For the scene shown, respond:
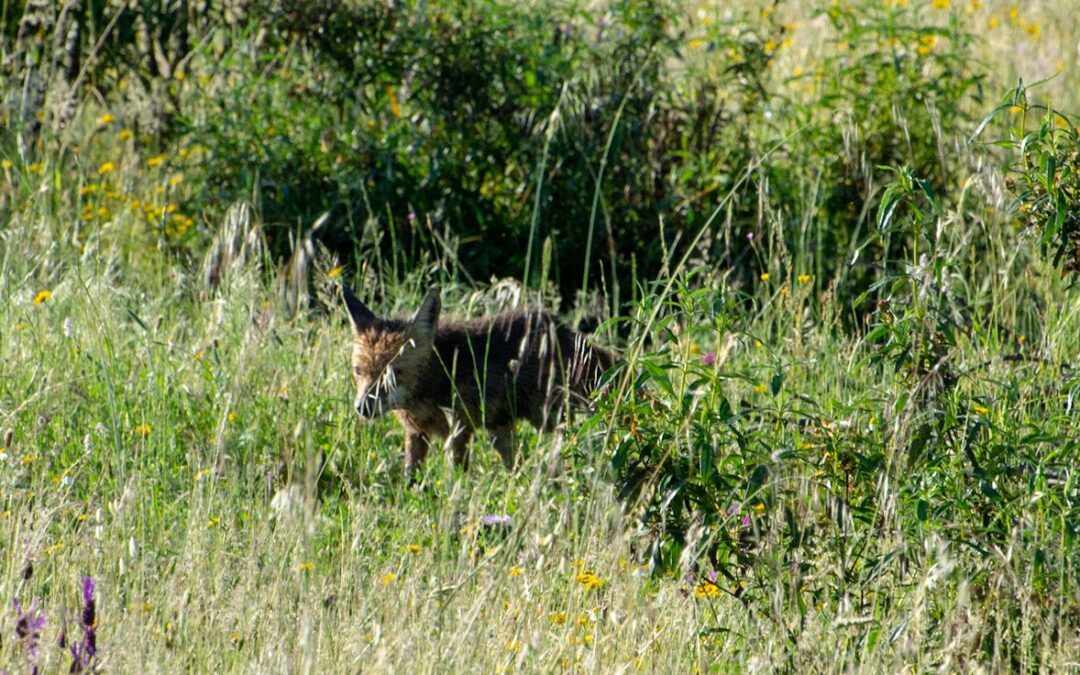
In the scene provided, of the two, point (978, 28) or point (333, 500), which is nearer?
point (333, 500)

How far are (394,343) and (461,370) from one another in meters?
0.41

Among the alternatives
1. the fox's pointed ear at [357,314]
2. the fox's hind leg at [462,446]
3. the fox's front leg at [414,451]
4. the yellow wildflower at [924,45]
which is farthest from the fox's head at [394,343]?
the yellow wildflower at [924,45]

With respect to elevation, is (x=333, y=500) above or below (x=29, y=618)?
below

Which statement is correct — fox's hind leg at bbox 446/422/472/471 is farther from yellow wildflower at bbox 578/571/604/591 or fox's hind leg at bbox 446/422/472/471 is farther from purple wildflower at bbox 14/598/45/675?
purple wildflower at bbox 14/598/45/675

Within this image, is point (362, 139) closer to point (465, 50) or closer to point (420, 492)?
point (465, 50)

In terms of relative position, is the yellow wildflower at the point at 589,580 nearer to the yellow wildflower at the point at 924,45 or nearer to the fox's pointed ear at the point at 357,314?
→ the fox's pointed ear at the point at 357,314

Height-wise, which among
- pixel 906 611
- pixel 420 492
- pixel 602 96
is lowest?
pixel 420 492

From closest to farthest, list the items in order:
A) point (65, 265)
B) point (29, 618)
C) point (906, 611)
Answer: point (29, 618) < point (906, 611) < point (65, 265)

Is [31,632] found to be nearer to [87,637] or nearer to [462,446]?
[87,637]

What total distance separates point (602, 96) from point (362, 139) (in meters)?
1.32

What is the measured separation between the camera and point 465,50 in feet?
25.8

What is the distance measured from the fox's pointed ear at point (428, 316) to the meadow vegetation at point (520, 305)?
0.37 m

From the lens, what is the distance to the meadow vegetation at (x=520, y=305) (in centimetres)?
371

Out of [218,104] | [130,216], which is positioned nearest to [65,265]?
[130,216]
